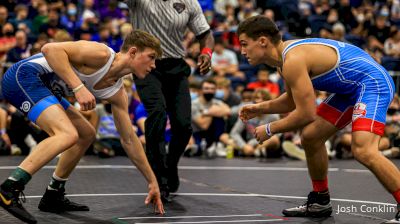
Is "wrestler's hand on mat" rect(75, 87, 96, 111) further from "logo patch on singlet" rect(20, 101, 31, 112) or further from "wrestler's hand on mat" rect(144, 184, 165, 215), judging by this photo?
"wrestler's hand on mat" rect(144, 184, 165, 215)

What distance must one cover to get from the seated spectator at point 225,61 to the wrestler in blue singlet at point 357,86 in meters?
7.04

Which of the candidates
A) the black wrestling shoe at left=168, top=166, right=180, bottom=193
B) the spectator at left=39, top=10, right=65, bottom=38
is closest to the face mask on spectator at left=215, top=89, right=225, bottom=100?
the spectator at left=39, top=10, right=65, bottom=38

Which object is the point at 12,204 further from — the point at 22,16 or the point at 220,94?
the point at 22,16

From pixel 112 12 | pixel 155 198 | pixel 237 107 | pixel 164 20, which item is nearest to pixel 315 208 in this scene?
pixel 155 198

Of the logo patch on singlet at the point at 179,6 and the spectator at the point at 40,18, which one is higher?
the logo patch on singlet at the point at 179,6

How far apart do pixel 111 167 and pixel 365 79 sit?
147 inches

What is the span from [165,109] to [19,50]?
554 centimetres

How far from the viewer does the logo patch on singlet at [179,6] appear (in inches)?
251

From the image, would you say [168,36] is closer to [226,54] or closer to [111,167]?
[111,167]

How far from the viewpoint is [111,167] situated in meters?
8.05

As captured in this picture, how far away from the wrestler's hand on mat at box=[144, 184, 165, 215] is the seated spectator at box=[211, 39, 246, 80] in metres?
7.00

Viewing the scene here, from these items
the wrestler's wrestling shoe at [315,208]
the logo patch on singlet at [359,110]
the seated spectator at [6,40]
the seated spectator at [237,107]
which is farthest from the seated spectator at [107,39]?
the logo patch on singlet at [359,110]

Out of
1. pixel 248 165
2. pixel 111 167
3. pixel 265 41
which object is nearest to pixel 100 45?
pixel 265 41

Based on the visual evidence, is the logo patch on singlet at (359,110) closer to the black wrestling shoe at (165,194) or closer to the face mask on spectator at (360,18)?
the black wrestling shoe at (165,194)
